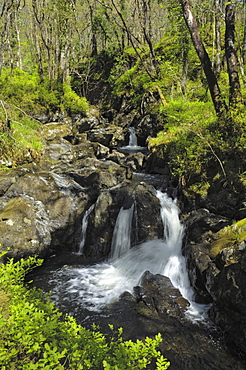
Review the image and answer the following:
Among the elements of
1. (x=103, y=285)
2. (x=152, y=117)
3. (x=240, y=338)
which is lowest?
(x=103, y=285)

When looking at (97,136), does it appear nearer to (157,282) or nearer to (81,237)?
(81,237)

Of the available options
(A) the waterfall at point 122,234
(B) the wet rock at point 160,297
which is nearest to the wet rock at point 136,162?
(A) the waterfall at point 122,234

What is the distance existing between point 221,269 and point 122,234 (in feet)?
14.6

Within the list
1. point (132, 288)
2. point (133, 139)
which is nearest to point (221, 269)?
point (132, 288)

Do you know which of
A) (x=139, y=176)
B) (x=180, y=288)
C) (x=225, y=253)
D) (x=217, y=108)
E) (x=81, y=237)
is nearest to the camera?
(x=225, y=253)

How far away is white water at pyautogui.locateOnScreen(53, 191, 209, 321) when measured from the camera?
6344 mm

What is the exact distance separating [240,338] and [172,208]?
5.30 m

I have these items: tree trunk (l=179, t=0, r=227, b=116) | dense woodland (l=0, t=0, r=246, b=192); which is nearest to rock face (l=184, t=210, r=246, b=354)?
dense woodland (l=0, t=0, r=246, b=192)

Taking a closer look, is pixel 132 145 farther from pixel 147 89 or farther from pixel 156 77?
pixel 156 77

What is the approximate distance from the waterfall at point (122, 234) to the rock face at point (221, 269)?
2.50 metres

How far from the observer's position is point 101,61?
2900 cm

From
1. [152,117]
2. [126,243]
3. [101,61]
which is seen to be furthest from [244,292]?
[101,61]

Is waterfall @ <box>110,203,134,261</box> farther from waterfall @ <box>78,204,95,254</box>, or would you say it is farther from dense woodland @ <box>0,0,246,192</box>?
dense woodland @ <box>0,0,246,192</box>

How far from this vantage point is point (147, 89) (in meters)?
19.3
